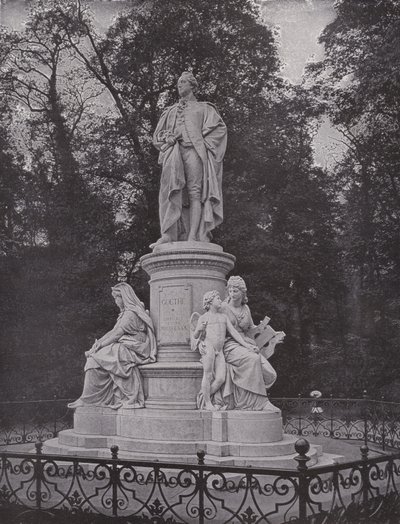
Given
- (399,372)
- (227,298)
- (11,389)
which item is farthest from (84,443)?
(399,372)

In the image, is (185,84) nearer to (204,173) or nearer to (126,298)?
(204,173)

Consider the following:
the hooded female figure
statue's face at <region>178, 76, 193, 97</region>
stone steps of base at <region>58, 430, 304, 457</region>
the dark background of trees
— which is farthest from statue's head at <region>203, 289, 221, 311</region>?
the dark background of trees

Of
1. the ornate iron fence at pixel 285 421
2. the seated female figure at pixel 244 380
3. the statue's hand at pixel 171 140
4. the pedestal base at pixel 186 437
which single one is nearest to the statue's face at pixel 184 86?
the statue's hand at pixel 171 140

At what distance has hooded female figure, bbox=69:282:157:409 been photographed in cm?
891

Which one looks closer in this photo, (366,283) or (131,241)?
(131,241)

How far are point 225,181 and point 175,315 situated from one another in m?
11.5

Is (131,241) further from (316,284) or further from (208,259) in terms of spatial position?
(208,259)

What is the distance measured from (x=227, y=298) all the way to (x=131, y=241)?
11.5 meters

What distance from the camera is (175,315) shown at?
367 inches

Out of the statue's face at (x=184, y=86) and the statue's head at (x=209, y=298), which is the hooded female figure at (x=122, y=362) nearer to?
the statue's head at (x=209, y=298)

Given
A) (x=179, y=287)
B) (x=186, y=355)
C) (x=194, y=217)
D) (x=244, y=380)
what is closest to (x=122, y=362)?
(x=186, y=355)

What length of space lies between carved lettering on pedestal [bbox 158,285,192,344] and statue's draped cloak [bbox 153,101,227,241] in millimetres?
1058

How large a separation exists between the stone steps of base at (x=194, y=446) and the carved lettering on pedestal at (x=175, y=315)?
1.66m

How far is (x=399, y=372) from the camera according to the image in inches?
761
